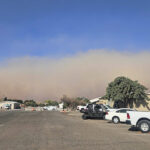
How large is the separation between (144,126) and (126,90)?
24.1 m

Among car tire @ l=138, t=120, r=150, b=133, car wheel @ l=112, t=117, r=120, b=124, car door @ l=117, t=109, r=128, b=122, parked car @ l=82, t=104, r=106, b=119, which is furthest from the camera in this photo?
parked car @ l=82, t=104, r=106, b=119

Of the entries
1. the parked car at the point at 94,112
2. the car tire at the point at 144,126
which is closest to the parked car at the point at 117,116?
the parked car at the point at 94,112

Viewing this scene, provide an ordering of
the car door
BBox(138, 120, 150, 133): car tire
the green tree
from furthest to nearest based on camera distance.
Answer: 1. the green tree
2. the car door
3. BBox(138, 120, 150, 133): car tire

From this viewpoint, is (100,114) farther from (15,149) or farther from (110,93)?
(15,149)

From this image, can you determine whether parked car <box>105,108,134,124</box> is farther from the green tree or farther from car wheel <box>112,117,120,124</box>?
the green tree

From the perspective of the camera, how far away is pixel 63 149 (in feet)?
Result: 29.7

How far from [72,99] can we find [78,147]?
217 feet

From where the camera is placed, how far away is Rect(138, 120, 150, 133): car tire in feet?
50.1

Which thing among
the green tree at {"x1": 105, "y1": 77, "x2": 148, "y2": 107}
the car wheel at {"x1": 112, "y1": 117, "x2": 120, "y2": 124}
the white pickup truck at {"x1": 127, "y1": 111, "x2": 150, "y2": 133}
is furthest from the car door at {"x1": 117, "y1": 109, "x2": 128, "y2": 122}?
the green tree at {"x1": 105, "y1": 77, "x2": 148, "y2": 107}

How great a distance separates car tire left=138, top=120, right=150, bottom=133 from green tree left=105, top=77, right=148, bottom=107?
928 inches

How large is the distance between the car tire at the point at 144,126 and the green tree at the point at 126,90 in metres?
23.6

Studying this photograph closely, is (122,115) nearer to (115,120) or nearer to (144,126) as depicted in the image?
(115,120)

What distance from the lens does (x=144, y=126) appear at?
15398mm

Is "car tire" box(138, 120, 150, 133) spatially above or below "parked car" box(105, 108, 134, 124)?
below
